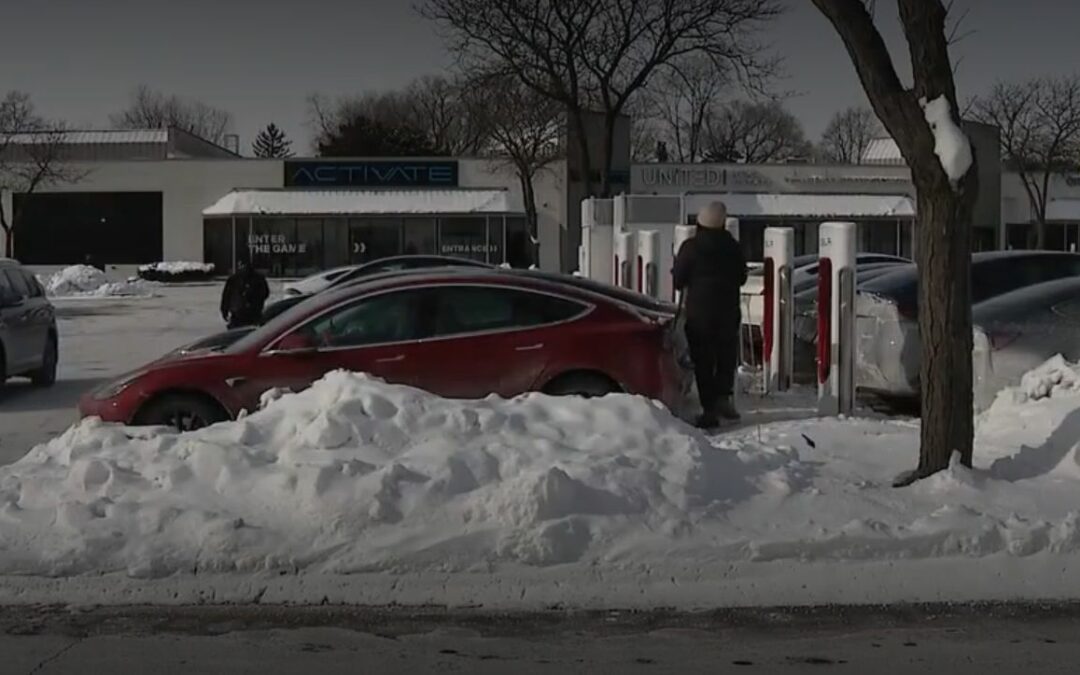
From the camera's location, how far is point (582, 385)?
1076 cm

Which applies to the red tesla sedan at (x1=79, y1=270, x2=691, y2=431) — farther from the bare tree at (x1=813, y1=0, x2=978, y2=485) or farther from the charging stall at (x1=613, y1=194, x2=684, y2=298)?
the charging stall at (x1=613, y1=194, x2=684, y2=298)

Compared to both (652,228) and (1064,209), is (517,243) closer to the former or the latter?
(1064,209)

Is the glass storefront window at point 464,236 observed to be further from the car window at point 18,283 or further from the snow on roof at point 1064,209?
the car window at point 18,283

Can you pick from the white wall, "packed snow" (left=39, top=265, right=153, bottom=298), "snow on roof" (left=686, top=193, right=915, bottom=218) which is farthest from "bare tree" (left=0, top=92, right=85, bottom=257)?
"snow on roof" (left=686, top=193, right=915, bottom=218)

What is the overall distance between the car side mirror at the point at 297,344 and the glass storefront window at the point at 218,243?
43.2 meters

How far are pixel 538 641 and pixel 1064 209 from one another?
56132 millimetres

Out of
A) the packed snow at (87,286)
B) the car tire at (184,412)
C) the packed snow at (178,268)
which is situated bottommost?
the car tire at (184,412)

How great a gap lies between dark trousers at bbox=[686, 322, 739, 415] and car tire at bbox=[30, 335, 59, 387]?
27.5 feet

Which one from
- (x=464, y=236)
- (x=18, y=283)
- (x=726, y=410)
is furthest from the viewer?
(x=464, y=236)

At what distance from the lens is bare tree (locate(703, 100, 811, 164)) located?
8644 centimetres

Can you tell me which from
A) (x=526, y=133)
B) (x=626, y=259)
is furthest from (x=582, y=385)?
(x=526, y=133)

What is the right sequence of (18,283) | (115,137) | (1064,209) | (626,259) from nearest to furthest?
(18,283) < (626,259) < (1064,209) < (115,137)

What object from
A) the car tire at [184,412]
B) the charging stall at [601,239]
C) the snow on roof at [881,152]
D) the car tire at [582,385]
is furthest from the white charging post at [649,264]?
the snow on roof at [881,152]

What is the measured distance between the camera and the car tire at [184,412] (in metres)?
10.2
